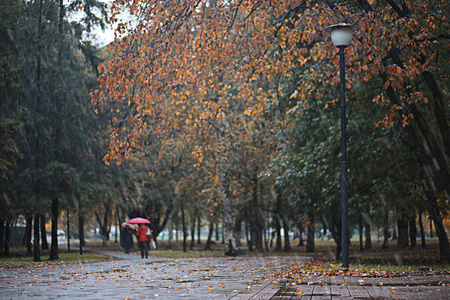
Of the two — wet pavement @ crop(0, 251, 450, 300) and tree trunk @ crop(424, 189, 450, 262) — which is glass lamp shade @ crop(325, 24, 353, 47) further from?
tree trunk @ crop(424, 189, 450, 262)

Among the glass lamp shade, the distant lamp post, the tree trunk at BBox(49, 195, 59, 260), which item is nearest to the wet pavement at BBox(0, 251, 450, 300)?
the distant lamp post

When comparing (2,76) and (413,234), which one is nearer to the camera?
(2,76)

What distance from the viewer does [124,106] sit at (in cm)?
3155

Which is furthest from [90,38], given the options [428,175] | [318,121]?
[428,175]

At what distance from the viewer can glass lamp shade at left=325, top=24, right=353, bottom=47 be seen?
12.4 metres

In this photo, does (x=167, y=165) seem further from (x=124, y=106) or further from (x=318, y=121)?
(x=318, y=121)

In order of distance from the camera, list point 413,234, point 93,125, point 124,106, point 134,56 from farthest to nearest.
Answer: point 413,234, point 124,106, point 93,125, point 134,56

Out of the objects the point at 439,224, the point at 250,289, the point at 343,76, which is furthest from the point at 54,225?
the point at 250,289

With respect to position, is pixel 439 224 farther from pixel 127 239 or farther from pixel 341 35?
pixel 127 239

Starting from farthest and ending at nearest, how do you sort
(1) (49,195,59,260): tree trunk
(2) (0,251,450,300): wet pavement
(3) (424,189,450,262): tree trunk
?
(1) (49,195,59,260): tree trunk, (3) (424,189,450,262): tree trunk, (2) (0,251,450,300): wet pavement

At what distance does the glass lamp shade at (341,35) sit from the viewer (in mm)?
12367

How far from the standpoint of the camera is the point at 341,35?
1243cm

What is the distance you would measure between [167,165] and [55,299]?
29.9 metres

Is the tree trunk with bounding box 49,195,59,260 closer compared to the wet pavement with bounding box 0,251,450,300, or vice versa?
the wet pavement with bounding box 0,251,450,300
